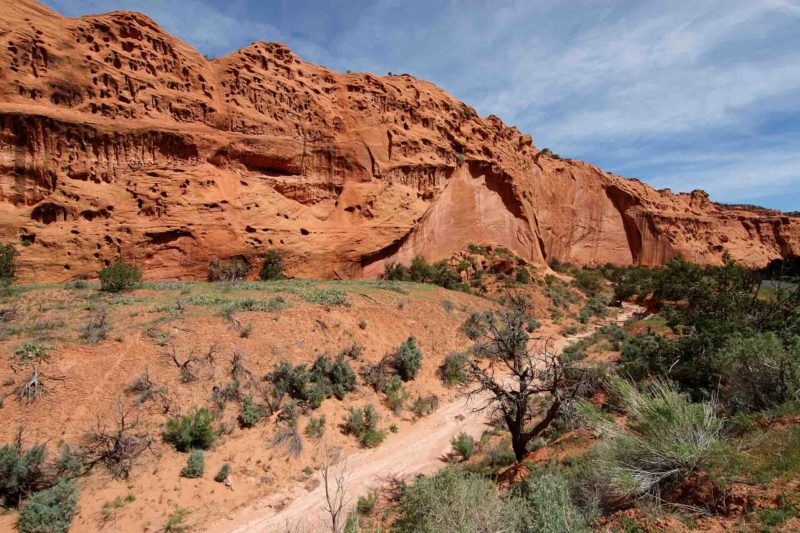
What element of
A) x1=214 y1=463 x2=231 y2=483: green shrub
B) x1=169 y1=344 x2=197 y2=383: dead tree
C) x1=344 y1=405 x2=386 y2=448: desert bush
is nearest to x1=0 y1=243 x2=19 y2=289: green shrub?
x1=169 y1=344 x2=197 y2=383: dead tree

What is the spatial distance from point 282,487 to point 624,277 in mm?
40170

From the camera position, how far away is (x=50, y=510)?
20.2ft

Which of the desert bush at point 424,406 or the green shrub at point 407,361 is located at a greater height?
the green shrub at point 407,361

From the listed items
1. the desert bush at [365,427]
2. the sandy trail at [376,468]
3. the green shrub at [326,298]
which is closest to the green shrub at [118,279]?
the green shrub at [326,298]

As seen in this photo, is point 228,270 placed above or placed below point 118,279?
above

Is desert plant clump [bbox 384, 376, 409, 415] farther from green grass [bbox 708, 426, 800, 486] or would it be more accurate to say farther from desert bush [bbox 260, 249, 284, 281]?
desert bush [bbox 260, 249, 284, 281]

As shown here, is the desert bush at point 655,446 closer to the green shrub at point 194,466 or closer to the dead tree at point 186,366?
the green shrub at point 194,466

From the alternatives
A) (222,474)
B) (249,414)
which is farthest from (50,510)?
(249,414)

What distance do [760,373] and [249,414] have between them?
10425 mm

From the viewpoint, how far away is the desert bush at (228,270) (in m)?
21.4

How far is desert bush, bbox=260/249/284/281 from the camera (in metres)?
22.5

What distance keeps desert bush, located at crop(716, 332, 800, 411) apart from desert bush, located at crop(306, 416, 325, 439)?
8.36 m

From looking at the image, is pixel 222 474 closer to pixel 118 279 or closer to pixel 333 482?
pixel 333 482

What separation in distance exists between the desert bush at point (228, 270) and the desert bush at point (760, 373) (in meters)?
20.2
